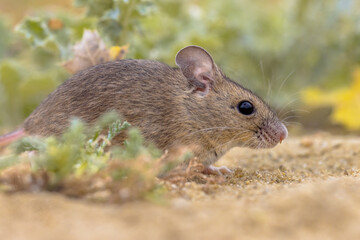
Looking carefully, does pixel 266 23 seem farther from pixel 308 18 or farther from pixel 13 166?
pixel 13 166

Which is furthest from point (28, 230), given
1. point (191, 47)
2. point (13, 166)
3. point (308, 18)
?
point (308, 18)

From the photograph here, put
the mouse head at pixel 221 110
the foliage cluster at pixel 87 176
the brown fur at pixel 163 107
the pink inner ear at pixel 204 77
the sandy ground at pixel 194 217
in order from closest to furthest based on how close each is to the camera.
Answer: the sandy ground at pixel 194 217, the foliage cluster at pixel 87 176, the brown fur at pixel 163 107, the mouse head at pixel 221 110, the pink inner ear at pixel 204 77

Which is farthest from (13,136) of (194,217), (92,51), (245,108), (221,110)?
(194,217)

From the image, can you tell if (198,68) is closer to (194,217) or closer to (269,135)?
(269,135)

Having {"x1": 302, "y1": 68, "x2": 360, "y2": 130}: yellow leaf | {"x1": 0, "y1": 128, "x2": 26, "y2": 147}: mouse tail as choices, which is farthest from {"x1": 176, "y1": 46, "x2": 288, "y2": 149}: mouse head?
{"x1": 302, "y1": 68, "x2": 360, "y2": 130}: yellow leaf

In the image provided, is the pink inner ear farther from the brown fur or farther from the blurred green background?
the blurred green background

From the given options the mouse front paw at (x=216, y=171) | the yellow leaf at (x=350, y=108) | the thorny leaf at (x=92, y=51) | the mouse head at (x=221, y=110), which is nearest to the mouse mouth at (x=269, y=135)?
the mouse head at (x=221, y=110)

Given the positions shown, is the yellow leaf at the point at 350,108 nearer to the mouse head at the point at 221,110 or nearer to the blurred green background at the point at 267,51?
the blurred green background at the point at 267,51
